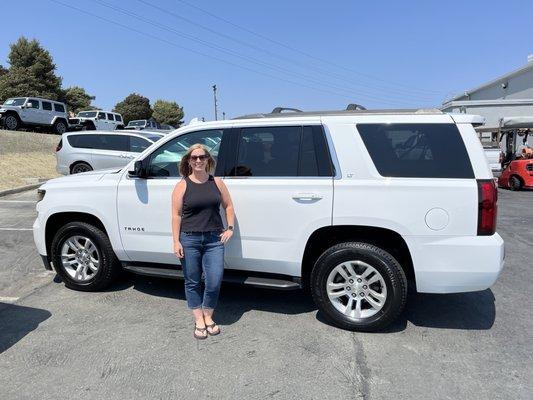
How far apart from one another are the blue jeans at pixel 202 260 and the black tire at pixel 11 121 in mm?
25290

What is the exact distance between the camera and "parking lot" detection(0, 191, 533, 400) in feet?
10.2

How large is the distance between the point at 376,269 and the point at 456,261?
2.06 ft

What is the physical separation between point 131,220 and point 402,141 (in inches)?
107

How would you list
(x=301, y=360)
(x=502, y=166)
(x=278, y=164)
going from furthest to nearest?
(x=502, y=166) < (x=278, y=164) < (x=301, y=360)

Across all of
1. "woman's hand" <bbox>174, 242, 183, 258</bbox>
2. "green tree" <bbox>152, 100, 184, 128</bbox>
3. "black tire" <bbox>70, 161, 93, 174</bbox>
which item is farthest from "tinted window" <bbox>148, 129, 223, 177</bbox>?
"green tree" <bbox>152, 100, 184, 128</bbox>

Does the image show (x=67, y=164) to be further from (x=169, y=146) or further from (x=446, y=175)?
(x=446, y=175)

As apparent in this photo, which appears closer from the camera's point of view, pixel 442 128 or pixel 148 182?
pixel 442 128

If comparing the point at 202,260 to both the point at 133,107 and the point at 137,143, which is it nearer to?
the point at 137,143

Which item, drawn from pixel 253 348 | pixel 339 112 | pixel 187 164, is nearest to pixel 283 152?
pixel 339 112

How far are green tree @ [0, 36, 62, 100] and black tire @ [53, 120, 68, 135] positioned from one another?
71.3ft

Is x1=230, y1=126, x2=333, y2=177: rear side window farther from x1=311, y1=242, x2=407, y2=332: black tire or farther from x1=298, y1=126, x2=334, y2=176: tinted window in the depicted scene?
x1=311, y1=242, x2=407, y2=332: black tire

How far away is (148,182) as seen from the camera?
4465 mm

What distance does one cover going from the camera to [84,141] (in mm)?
13539

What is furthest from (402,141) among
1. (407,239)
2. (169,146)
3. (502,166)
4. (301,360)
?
(502,166)
